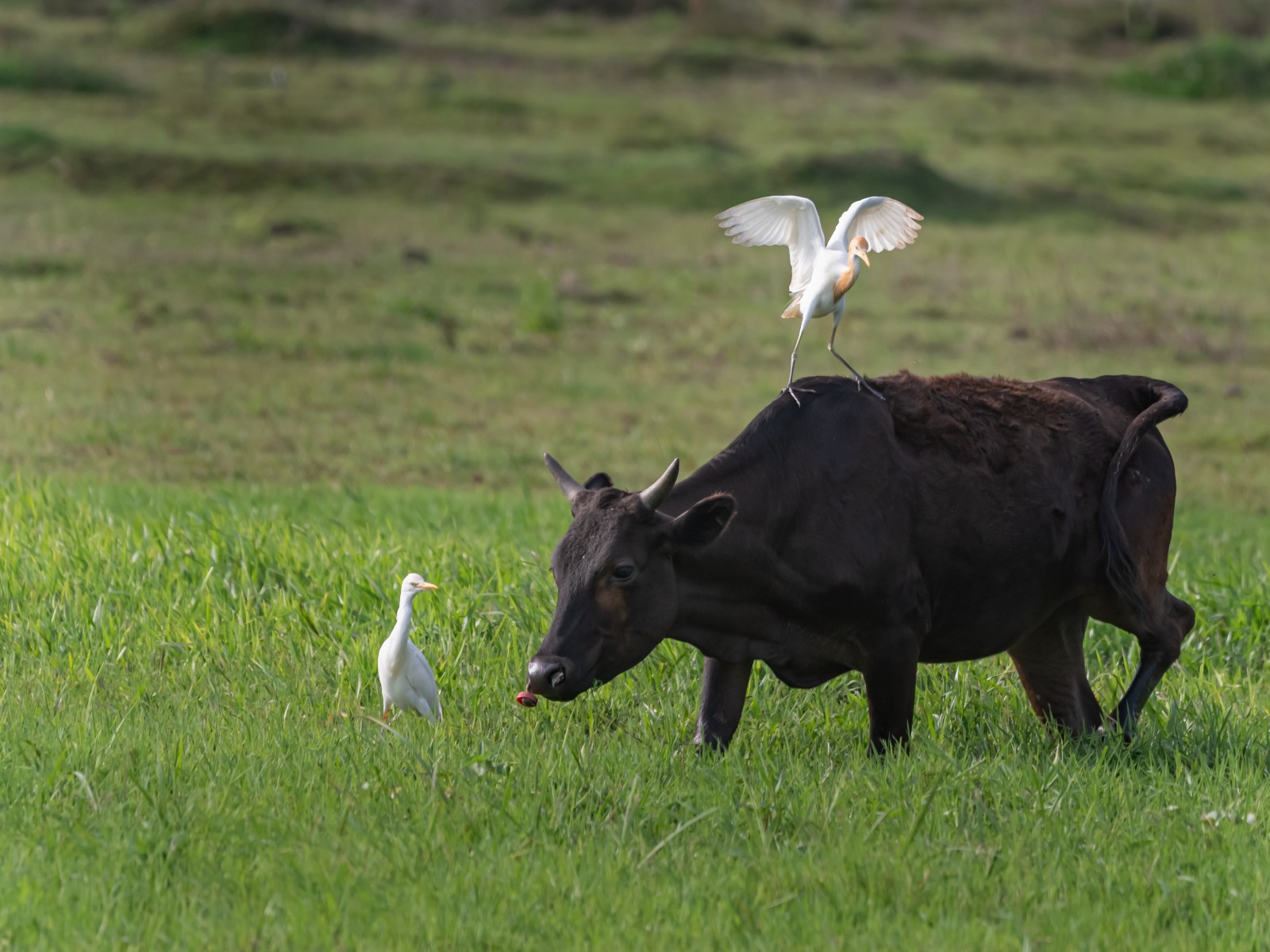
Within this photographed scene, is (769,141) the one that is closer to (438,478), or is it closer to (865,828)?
(438,478)

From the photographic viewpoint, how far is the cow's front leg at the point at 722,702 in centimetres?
564

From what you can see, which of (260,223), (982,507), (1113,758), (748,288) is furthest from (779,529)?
(260,223)

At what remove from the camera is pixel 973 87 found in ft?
107

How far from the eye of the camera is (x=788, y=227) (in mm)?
5699

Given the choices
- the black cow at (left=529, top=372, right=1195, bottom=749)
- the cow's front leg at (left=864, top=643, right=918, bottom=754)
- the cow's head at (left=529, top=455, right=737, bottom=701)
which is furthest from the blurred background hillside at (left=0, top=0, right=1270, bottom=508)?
the cow's head at (left=529, top=455, right=737, bottom=701)

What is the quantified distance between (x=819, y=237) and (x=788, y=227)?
121mm

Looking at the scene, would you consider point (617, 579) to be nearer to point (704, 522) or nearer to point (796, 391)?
point (704, 522)

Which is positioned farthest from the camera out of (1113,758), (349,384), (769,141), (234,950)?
(769,141)

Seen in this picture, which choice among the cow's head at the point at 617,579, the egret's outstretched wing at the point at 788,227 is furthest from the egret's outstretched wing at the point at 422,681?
the egret's outstretched wing at the point at 788,227

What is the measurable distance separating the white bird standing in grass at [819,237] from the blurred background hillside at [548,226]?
6128mm

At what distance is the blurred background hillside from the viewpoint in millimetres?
13164

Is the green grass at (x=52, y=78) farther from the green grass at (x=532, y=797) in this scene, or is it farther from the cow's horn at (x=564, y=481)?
the cow's horn at (x=564, y=481)

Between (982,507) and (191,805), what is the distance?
2.75 metres

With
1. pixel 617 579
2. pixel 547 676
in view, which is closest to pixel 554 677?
pixel 547 676
